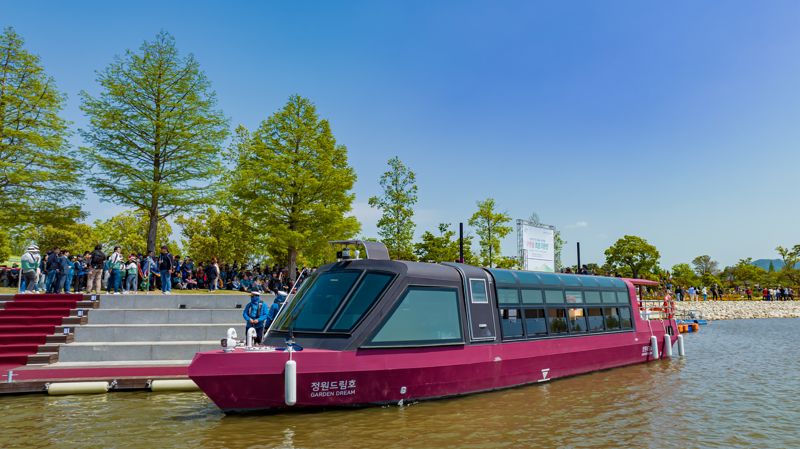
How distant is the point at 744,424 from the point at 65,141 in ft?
106

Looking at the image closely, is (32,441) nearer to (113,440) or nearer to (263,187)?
(113,440)

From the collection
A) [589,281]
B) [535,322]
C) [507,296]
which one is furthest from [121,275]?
[589,281]

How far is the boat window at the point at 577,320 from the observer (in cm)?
1559

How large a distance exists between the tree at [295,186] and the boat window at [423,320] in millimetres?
22454

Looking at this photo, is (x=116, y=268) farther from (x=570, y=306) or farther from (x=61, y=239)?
(x=61, y=239)

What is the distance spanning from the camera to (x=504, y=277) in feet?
44.5

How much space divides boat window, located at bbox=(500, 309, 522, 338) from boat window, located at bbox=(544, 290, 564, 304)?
5.13 ft

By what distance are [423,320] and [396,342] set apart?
930mm

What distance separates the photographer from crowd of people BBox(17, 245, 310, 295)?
19969 millimetres

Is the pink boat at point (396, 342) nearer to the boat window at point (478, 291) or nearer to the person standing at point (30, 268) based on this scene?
the boat window at point (478, 291)

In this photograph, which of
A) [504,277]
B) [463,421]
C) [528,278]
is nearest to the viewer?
[463,421]

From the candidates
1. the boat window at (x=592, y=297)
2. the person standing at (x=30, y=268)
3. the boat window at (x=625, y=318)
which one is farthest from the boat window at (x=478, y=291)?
the person standing at (x=30, y=268)

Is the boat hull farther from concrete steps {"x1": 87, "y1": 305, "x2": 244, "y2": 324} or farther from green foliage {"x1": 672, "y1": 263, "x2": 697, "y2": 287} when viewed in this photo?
green foliage {"x1": 672, "y1": 263, "x2": 697, "y2": 287}

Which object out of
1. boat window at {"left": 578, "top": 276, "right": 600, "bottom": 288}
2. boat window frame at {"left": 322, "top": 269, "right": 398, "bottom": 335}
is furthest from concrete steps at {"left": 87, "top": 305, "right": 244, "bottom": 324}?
boat window at {"left": 578, "top": 276, "right": 600, "bottom": 288}
